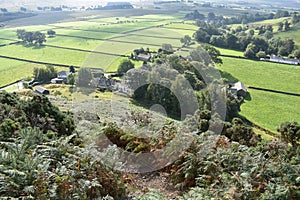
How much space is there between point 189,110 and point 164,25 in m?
53.8

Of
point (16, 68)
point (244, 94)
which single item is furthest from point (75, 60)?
point (244, 94)

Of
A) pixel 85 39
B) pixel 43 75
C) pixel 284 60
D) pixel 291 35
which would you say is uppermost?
pixel 85 39

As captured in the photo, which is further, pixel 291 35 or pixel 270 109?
pixel 291 35

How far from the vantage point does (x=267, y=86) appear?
136 ft

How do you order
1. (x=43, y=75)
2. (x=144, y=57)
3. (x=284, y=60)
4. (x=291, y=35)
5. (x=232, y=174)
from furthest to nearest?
1. (x=291, y=35)
2. (x=284, y=60)
3. (x=144, y=57)
4. (x=43, y=75)
5. (x=232, y=174)

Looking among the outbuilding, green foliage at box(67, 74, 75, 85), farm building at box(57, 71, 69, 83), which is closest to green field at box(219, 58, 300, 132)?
green foliage at box(67, 74, 75, 85)

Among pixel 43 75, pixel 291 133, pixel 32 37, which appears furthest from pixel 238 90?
pixel 32 37

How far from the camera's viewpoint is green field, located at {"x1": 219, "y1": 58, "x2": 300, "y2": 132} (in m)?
32.1

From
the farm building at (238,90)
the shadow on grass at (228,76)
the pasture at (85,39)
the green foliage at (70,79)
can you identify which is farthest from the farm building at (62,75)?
the shadow on grass at (228,76)

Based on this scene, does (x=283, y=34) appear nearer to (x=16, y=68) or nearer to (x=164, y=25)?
(x=164, y=25)

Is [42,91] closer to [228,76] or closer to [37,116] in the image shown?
[37,116]

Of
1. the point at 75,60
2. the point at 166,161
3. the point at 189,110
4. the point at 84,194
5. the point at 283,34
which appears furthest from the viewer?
the point at 283,34

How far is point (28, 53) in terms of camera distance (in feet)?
185

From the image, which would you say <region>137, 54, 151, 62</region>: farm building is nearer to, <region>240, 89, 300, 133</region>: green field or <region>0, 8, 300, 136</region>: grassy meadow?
<region>0, 8, 300, 136</region>: grassy meadow
